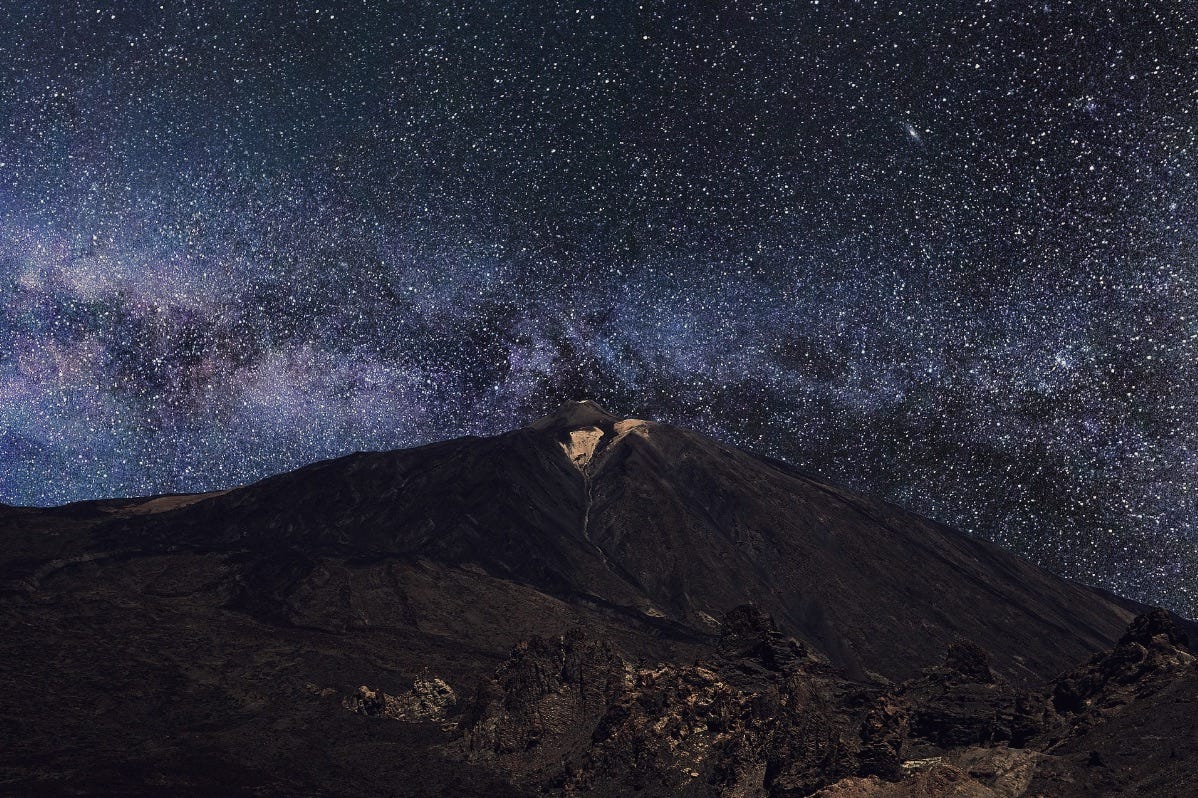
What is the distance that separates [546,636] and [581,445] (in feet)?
194

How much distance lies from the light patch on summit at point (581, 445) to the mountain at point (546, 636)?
20.3 inches

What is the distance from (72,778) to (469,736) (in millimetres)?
16608

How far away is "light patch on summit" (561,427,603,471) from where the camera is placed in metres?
130

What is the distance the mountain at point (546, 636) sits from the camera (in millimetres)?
42938

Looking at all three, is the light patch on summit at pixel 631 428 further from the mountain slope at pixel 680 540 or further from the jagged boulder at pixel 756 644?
the jagged boulder at pixel 756 644

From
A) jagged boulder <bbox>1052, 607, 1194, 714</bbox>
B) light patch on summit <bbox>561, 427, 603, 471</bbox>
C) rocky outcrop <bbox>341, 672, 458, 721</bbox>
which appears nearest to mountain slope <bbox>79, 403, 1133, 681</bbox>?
light patch on summit <bbox>561, 427, 603, 471</bbox>

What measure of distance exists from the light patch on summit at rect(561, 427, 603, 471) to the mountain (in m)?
0.52

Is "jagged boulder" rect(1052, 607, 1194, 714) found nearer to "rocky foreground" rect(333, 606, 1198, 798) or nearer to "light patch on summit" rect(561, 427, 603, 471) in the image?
"rocky foreground" rect(333, 606, 1198, 798)

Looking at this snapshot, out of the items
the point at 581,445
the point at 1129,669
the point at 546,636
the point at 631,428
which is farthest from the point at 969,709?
the point at 631,428

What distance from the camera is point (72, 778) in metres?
43.2

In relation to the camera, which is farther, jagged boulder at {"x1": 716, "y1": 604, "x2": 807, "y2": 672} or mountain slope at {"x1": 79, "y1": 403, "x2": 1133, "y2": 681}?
mountain slope at {"x1": 79, "y1": 403, "x2": 1133, "y2": 681}

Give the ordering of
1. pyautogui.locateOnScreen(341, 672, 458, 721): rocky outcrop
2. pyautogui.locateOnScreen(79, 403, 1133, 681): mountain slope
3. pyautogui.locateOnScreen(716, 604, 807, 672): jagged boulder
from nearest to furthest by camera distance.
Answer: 1. pyautogui.locateOnScreen(341, 672, 458, 721): rocky outcrop
2. pyautogui.locateOnScreen(716, 604, 807, 672): jagged boulder
3. pyautogui.locateOnScreen(79, 403, 1133, 681): mountain slope

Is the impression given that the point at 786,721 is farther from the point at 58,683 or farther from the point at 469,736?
the point at 58,683

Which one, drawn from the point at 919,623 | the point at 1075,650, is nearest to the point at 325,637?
the point at 919,623
